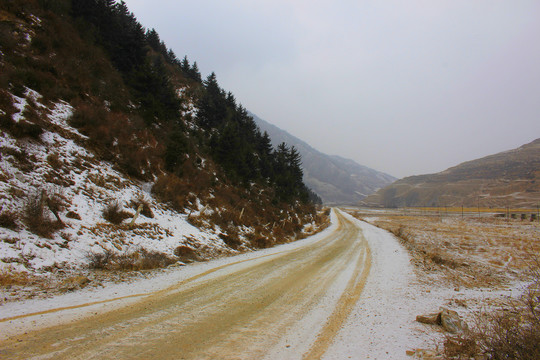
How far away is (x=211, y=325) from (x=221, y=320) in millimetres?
295

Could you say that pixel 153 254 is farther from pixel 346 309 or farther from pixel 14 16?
pixel 14 16

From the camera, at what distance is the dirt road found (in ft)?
11.4

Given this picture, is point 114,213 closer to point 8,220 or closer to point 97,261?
point 97,261

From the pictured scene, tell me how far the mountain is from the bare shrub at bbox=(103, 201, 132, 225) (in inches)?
5768

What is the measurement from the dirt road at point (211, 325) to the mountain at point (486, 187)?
14389cm

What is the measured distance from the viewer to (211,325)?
4496 mm

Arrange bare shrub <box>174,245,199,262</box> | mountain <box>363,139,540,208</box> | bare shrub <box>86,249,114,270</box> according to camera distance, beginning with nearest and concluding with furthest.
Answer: bare shrub <box>86,249,114,270</box>, bare shrub <box>174,245,199,262</box>, mountain <box>363,139,540,208</box>

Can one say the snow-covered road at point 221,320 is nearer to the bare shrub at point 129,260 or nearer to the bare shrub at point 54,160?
the bare shrub at point 129,260

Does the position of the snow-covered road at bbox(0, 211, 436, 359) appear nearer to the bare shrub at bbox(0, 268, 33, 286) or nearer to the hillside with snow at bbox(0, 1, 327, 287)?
the bare shrub at bbox(0, 268, 33, 286)

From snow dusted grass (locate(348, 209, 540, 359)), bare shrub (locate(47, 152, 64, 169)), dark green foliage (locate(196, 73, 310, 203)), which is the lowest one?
snow dusted grass (locate(348, 209, 540, 359))

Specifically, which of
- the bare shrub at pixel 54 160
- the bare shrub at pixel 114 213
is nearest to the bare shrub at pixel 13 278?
the bare shrub at pixel 114 213

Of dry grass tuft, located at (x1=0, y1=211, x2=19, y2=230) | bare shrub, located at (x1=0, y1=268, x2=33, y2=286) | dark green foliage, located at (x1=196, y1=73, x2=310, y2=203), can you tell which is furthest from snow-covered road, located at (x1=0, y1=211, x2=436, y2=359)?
dark green foliage, located at (x1=196, y1=73, x2=310, y2=203)

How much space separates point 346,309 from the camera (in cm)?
571

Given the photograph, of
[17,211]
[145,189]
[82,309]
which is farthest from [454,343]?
[145,189]
